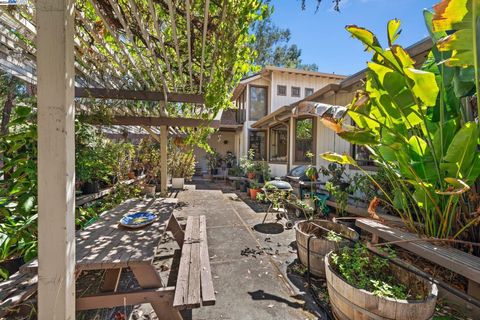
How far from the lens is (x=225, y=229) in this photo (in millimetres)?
4699

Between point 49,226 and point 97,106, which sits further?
point 97,106

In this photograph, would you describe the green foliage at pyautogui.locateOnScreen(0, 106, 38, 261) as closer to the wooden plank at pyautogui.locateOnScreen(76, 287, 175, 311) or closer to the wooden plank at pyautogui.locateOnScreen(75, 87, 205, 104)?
the wooden plank at pyautogui.locateOnScreen(76, 287, 175, 311)

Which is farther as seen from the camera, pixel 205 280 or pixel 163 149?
pixel 163 149

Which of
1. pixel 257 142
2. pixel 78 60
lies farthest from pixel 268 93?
pixel 78 60

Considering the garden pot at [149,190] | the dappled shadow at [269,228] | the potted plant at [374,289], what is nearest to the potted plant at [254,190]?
the dappled shadow at [269,228]

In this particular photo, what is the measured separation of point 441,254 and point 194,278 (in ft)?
7.89

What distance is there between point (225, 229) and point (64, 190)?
11.9 feet

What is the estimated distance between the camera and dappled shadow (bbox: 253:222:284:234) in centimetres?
465

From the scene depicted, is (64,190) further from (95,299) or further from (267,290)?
(267,290)

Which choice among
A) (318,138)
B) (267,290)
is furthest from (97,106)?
(318,138)

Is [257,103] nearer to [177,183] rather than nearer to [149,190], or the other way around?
[177,183]

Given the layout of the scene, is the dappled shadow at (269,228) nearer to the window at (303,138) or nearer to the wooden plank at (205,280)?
the wooden plank at (205,280)

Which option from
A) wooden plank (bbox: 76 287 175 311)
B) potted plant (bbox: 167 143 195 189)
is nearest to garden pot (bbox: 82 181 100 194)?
wooden plank (bbox: 76 287 175 311)

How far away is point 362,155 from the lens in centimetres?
550
